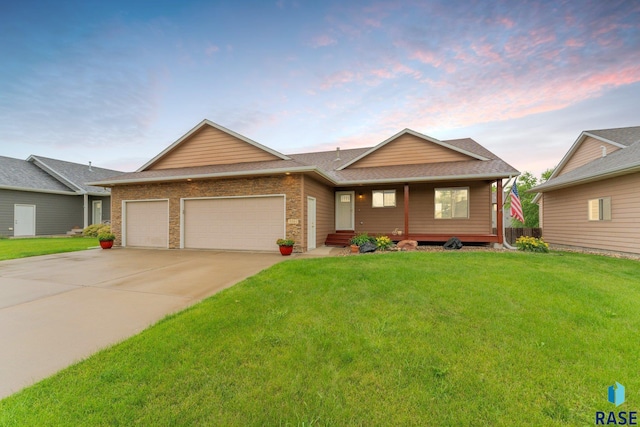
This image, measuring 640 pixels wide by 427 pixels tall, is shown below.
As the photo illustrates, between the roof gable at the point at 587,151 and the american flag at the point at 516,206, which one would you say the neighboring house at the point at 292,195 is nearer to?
the american flag at the point at 516,206

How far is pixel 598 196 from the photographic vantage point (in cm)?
1045

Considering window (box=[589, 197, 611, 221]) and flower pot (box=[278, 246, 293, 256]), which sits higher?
window (box=[589, 197, 611, 221])

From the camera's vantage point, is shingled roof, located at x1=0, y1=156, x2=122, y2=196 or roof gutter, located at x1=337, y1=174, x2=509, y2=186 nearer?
roof gutter, located at x1=337, y1=174, x2=509, y2=186

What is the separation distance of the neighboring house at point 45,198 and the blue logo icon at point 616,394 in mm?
25196

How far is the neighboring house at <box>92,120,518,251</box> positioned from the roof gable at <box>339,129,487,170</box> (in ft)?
0.16

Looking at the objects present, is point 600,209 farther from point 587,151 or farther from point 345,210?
point 345,210

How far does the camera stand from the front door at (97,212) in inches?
758

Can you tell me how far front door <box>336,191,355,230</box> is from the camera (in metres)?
12.8

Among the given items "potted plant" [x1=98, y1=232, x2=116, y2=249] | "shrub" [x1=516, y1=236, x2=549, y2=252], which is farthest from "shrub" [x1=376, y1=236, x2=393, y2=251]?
"potted plant" [x1=98, y1=232, x2=116, y2=249]

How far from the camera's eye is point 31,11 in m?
7.81

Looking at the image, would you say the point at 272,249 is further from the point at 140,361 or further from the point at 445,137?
the point at 445,137

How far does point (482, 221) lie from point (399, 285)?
8721 millimetres

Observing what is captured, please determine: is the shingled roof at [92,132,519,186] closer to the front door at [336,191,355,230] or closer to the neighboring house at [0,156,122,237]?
the front door at [336,191,355,230]

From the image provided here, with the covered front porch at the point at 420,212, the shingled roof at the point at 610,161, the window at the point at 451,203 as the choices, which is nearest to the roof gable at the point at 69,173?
the covered front porch at the point at 420,212
